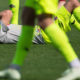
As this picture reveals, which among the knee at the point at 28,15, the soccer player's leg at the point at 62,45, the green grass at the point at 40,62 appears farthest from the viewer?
the green grass at the point at 40,62

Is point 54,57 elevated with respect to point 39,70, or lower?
elevated

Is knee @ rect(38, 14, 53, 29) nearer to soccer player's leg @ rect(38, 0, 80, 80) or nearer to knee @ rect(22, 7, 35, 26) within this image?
soccer player's leg @ rect(38, 0, 80, 80)

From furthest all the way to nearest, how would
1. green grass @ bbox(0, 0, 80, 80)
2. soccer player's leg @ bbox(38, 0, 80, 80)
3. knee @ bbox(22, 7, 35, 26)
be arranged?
green grass @ bbox(0, 0, 80, 80), knee @ bbox(22, 7, 35, 26), soccer player's leg @ bbox(38, 0, 80, 80)

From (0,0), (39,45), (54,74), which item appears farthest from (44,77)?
(0,0)

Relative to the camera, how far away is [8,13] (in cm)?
435

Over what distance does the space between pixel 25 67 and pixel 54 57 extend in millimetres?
550

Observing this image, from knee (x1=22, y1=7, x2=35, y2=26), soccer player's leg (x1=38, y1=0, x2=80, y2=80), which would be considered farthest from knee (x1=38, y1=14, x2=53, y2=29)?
knee (x1=22, y1=7, x2=35, y2=26)

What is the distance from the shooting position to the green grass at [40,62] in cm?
271

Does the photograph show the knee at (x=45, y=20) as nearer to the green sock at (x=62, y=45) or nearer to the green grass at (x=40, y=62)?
the green sock at (x=62, y=45)

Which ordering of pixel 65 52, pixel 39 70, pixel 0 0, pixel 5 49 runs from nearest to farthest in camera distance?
pixel 65 52, pixel 39 70, pixel 5 49, pixel 0 0

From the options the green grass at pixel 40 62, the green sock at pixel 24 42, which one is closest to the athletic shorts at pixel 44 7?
the green sock at pixel 24 42

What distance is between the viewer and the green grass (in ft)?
8.90

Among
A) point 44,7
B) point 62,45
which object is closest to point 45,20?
point 44,7

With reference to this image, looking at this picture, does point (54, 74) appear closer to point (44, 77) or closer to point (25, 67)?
point (44, 77)
